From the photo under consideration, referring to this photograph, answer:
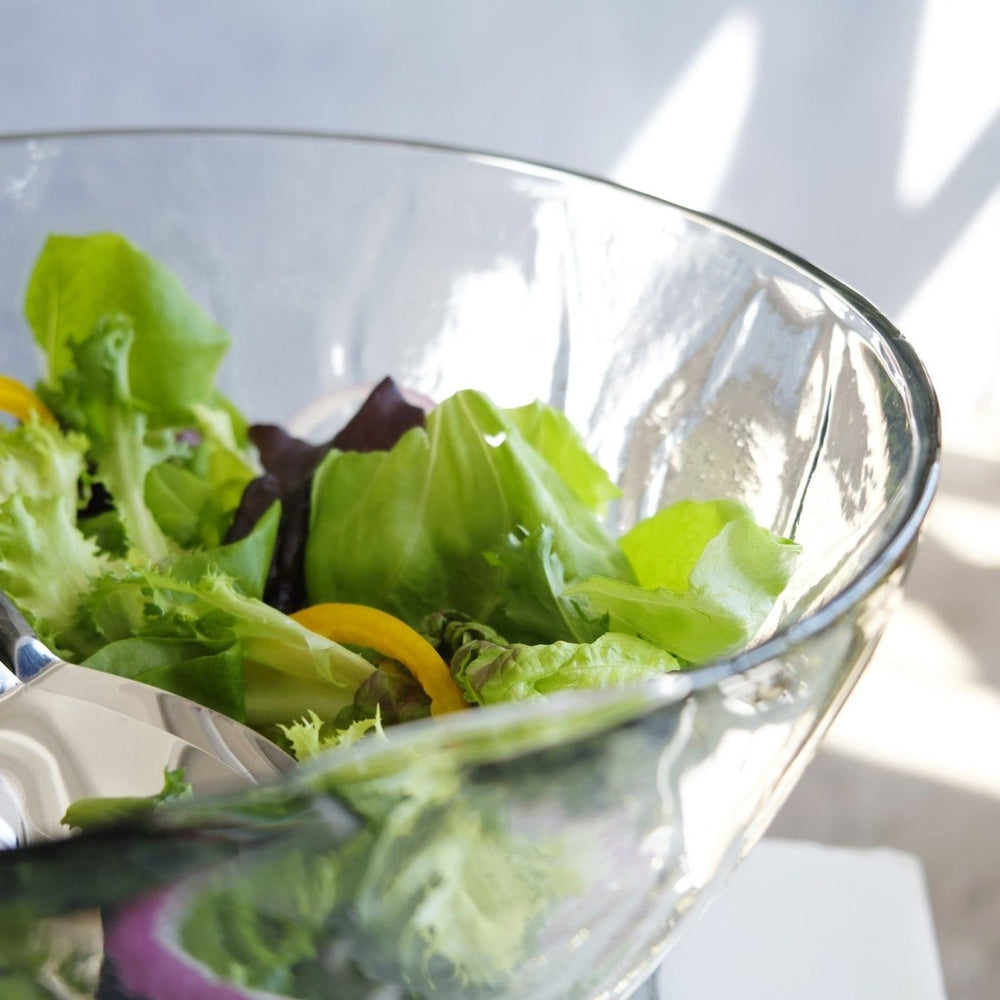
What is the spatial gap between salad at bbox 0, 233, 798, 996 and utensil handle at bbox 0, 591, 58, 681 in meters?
0.02

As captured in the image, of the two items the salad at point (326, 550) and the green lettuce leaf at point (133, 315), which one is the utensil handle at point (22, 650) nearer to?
the salad at point (326, 550)

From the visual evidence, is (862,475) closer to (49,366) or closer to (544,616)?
(544,616)

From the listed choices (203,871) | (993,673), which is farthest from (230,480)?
(993,673)

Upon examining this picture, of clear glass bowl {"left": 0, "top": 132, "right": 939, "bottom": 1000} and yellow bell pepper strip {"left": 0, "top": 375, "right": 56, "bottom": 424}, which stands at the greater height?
clear glass bowl {"left": 0, "top": 132, "right": 939, "bottom": 1000}

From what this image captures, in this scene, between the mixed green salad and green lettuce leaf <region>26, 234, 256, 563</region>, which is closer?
the mixed green salad

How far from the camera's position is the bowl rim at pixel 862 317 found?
225 mm

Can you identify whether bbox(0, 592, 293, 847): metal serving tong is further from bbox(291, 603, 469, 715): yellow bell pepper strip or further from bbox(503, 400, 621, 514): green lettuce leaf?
bbox(503, 400, 621, 514): green lettuce leaf

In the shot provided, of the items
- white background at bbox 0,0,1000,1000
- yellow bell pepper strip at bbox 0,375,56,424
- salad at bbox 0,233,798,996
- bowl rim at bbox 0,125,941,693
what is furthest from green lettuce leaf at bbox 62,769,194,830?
white background at bbox 0,0,1000,1000

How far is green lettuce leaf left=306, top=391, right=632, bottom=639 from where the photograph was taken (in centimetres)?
41

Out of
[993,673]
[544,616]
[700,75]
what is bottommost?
[993,673]

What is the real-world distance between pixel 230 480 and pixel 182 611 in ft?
0.44

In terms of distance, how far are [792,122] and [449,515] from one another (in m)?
1.25

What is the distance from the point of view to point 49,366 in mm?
530

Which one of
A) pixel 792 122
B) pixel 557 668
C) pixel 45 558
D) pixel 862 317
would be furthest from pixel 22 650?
pixel 792 122
